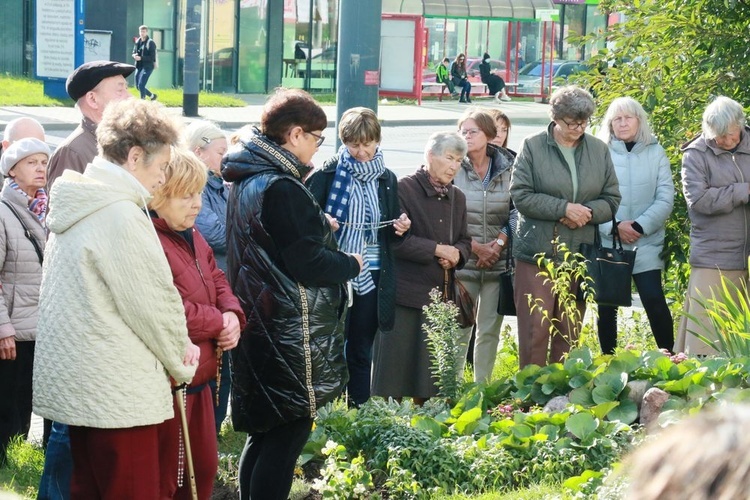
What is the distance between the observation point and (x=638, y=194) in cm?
788

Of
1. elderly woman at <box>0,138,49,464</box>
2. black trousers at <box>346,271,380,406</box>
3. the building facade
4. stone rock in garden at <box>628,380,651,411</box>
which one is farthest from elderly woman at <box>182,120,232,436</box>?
the building facade

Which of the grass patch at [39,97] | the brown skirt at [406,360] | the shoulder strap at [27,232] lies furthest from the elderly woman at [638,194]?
the grass patch at [39,97]

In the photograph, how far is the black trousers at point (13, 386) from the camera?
6035mm

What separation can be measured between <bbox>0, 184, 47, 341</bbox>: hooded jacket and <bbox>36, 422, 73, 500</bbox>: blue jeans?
1300 mm

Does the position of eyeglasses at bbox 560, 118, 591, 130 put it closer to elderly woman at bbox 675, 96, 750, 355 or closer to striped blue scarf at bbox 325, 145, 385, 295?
elderly woman at bbox 675, 96, 750, 355

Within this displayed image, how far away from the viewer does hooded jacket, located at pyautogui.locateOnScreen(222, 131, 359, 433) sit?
15.5 ft

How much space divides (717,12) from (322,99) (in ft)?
82.4

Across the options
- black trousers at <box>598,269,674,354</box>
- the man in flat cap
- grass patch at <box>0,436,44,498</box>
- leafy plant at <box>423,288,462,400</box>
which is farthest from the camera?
black trousers at <box>598,269,674,354</box>

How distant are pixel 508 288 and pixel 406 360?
0.96m

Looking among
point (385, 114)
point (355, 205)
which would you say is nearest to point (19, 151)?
point (355, 205)

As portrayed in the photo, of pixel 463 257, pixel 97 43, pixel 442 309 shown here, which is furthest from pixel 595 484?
pixel 97 43

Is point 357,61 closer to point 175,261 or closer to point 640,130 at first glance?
point 640,130

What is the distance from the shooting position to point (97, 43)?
27266 mm

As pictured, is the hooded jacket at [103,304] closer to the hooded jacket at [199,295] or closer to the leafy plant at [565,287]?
the hooded jacket at [199,295]
